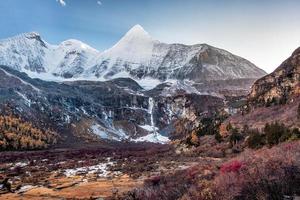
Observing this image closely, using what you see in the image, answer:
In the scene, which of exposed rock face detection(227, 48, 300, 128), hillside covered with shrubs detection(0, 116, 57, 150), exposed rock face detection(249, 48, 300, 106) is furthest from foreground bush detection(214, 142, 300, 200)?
hillside covered with shrubs detection(0, 116, 57, 150)

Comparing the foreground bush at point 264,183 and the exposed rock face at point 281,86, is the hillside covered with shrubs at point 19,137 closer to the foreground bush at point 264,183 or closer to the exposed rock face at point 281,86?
the exposed rock face at point 281,86

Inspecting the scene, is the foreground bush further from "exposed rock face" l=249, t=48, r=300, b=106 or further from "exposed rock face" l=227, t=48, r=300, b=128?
"exposed rock face" l=249, t=48, r=300, b=106

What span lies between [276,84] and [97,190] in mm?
78979

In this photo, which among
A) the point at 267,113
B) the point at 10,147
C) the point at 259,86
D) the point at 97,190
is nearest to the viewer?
the point at 97,190

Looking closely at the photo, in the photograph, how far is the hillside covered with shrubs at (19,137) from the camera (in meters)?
156

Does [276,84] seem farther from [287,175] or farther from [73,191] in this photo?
[287,175]

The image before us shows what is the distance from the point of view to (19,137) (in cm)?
16425

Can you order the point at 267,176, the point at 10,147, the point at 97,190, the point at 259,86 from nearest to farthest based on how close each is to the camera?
the point at 267,176
the point at 97,190
the point at 259,86
the point at 10,147

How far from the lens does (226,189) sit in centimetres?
2091

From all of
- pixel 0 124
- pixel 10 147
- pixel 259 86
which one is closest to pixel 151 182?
pixel 259 86

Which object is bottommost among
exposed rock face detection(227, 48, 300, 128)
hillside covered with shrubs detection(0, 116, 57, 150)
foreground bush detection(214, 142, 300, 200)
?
hillside covered with shrubs detection(0, 116, 57, 150)

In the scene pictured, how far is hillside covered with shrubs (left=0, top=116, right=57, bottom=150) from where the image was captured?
511 feet

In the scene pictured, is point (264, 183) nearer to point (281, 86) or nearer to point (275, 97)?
point (275, 97)

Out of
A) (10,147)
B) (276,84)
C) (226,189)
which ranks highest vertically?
(276,84)
